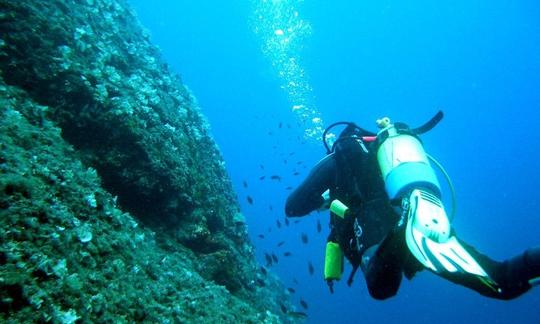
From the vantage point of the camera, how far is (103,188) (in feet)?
16.0

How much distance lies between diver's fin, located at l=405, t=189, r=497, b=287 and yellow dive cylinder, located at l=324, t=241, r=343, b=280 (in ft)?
4.16

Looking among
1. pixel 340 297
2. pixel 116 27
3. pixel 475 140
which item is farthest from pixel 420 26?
pixel 116 27

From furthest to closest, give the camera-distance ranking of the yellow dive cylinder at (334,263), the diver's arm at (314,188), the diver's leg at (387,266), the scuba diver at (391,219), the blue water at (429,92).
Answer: the blue water at (429,92) → the diver's arm at (314,188) → the yellow dive cylinder at (334,263) → the diver's leg at (387,266) → the scuba diver at (391,219)

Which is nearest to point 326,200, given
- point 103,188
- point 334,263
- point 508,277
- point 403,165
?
point 334,263

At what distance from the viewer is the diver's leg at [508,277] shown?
7.08ft

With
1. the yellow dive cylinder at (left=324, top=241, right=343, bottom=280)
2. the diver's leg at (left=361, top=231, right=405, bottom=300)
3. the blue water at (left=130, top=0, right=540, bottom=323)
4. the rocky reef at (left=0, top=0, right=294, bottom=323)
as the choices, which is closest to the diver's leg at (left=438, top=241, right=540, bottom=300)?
the diver's leg at (left=361, top=231, right=405, bottom=300)

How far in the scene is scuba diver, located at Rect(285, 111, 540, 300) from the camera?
2281mm

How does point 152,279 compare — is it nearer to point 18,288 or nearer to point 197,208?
point 18,288

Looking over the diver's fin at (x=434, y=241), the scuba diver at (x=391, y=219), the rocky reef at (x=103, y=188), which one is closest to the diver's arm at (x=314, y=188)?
the scuba diver at (x=391, y=219)

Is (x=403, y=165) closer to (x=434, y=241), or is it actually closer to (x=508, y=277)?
(x=434, y=241)

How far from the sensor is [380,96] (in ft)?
372

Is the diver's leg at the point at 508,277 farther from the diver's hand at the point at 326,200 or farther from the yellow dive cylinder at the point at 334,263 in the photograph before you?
the diver's hand at the point at 326,200

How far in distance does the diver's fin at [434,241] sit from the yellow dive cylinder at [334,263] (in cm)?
127

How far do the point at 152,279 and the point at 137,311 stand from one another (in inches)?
33.2
